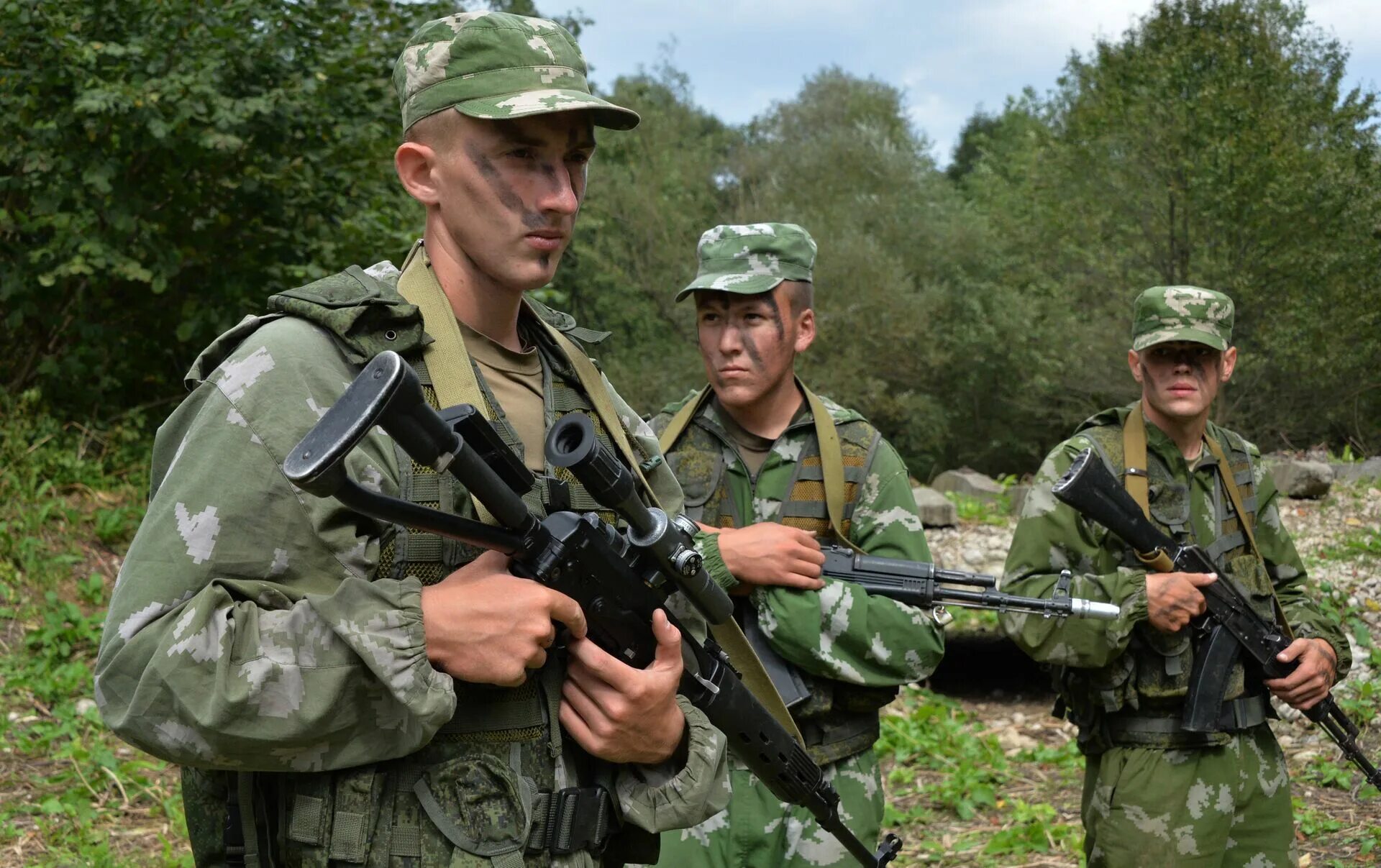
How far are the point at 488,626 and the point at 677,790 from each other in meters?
0.56

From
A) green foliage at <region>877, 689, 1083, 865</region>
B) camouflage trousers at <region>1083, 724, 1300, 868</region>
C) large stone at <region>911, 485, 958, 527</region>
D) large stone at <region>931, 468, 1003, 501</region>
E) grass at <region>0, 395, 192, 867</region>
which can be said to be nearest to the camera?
camouflage trousers at <region>1083, 724, 1300, 868</region>

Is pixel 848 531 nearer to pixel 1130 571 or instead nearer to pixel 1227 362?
pixel 1130 571

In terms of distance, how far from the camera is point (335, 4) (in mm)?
7980

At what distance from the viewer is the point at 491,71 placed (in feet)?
6.64

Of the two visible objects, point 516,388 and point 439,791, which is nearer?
point 439,791

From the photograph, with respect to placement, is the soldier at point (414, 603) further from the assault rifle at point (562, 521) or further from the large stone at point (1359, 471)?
the large stone at point (1359, 471)

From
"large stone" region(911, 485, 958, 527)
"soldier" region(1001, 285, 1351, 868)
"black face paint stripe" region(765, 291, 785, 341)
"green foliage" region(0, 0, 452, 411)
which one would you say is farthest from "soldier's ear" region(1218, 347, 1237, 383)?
"green foliage" region(0, 0, 452, 411)

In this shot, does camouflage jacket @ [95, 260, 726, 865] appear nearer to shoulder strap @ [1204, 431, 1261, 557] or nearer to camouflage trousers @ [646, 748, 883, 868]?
camouflage trousers @ [646, 748, 883, 868]

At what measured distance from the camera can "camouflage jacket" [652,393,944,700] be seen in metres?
3.51

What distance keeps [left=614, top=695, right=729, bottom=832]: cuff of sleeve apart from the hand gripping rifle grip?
0.79 m

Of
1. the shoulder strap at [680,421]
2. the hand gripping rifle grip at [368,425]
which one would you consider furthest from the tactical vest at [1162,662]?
the hand gripping rifle grip at [368,425]

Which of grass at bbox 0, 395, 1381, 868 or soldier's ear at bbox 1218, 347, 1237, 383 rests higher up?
soldier's ear at bbox 1218, 347, 1237, 383

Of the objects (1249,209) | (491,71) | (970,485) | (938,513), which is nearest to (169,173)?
(938,513)

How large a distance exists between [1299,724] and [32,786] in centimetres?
638
